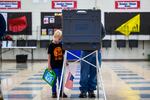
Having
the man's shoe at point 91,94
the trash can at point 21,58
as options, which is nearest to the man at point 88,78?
the man's shoe at point 91,94

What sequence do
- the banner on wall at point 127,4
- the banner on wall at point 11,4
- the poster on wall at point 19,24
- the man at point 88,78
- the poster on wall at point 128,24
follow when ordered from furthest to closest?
the banner on wall at point 11,4
the banner on wall at point 127,4
the poster on wall at point 19,24
the poster on wall at point 128,24
the man at point 88,78

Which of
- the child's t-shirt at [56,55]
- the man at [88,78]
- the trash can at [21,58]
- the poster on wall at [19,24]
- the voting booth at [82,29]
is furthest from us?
→ the poster on wall at [19,24]

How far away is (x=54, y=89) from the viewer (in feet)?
25.7

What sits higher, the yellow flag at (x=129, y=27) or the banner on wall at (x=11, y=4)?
the banner on wall at (x=11, y=4)

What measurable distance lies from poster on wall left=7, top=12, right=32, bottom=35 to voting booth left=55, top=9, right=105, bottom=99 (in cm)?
1492

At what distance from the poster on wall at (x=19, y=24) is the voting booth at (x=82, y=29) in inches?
587

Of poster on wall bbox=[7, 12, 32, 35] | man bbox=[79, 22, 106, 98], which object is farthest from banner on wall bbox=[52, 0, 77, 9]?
man bbox=[79, 22, 106, 98]

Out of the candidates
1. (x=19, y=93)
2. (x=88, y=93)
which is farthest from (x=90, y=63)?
(x=19, y=93)

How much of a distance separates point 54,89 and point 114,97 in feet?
3.54

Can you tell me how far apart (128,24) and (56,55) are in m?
14.1

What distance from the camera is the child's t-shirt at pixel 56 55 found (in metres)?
7.87

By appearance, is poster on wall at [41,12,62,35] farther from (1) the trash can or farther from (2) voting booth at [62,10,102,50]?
(2) voting booth at [62,10,102,50]

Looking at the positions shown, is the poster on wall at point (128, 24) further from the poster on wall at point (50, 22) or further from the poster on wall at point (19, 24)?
the poster on wall at point (19, 24)

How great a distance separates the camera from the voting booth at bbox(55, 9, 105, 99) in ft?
23.1
